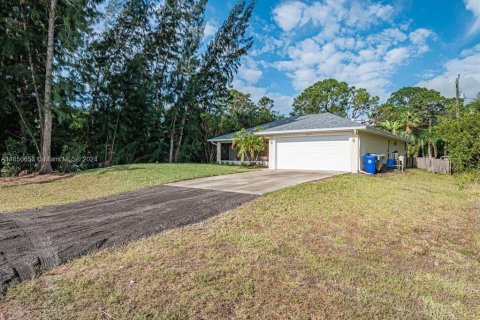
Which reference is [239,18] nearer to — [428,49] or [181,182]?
[428,49]

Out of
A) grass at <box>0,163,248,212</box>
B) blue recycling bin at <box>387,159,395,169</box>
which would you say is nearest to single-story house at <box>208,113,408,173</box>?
blue recycling bin at <box>387,159,395,169</box>

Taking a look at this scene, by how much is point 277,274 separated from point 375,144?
13.1 meters

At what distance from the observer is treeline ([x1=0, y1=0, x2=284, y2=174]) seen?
1100 cm

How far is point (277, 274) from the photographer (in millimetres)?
2812

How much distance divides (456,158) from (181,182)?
10.5 m

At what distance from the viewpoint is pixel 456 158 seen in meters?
10.2

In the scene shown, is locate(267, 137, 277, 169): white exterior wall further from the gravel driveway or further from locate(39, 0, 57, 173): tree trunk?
locate(39, 0, 57, 173): tree trunk

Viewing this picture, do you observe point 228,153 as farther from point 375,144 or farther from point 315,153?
point 375,144

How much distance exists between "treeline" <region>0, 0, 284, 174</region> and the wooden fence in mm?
11652

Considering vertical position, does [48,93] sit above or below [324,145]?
above

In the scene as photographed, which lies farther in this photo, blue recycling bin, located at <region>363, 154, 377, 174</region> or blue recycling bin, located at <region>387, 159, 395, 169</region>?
blue recycling bin, located at <region>387, 159, 395, 169</region>

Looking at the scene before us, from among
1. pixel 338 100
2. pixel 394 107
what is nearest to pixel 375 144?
pixel 338 100

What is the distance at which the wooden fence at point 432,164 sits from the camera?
1518 cm

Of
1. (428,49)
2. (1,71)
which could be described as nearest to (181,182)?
(1,71)
